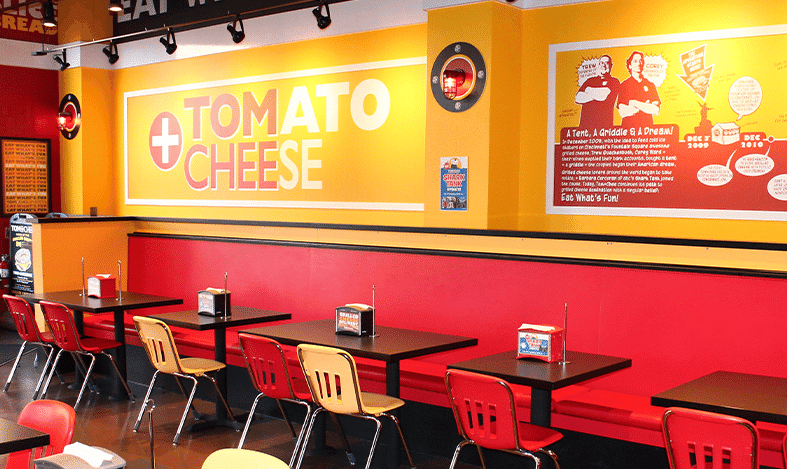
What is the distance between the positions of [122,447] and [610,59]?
426cm

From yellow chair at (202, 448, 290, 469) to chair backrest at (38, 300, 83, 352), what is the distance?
4121 millimetres

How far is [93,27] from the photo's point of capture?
923cm

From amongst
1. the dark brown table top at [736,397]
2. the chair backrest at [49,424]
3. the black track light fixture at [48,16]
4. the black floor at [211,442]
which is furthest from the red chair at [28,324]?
the dark brown table top at [736,397]

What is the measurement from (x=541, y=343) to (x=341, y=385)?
1113 mm

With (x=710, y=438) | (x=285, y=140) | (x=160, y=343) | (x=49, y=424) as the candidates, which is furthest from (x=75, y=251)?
(x=710, y=438)

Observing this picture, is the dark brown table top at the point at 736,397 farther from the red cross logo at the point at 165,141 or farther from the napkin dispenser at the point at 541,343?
the red cross logo at the point at 165,141

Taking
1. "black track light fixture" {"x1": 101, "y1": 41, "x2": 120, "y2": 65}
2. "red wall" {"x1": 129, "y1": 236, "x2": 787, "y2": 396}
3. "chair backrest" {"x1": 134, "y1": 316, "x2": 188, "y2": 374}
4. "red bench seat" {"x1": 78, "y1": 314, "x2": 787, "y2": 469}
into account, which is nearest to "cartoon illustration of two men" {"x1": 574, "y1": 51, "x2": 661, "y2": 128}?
"red wall" {"x1": 129, "y1": 236, "x2": 787, "y2": 396}

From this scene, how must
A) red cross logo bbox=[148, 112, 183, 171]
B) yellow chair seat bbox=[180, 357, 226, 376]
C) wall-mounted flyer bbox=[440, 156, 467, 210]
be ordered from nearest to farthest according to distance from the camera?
1. yellow chair seat bbox=[180, 357, 226, 376]
2. wall-mounted flyer bbox=[440, 156, 467, 210]
3. red cross logo bbox=[148, 112, 183, 171]

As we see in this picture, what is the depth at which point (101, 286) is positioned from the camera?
680 cm

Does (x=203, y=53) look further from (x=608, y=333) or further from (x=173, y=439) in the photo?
(x=608, y=333)

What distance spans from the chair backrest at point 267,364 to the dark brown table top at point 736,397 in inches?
85.6

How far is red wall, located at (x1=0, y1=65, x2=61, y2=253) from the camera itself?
9508 millimetres

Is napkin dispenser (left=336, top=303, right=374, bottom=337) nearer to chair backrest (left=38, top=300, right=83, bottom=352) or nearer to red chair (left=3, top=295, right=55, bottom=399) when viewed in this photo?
chair backrest (left=38, top=300, right=83, bottom=352)

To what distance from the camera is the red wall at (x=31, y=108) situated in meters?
9.51
